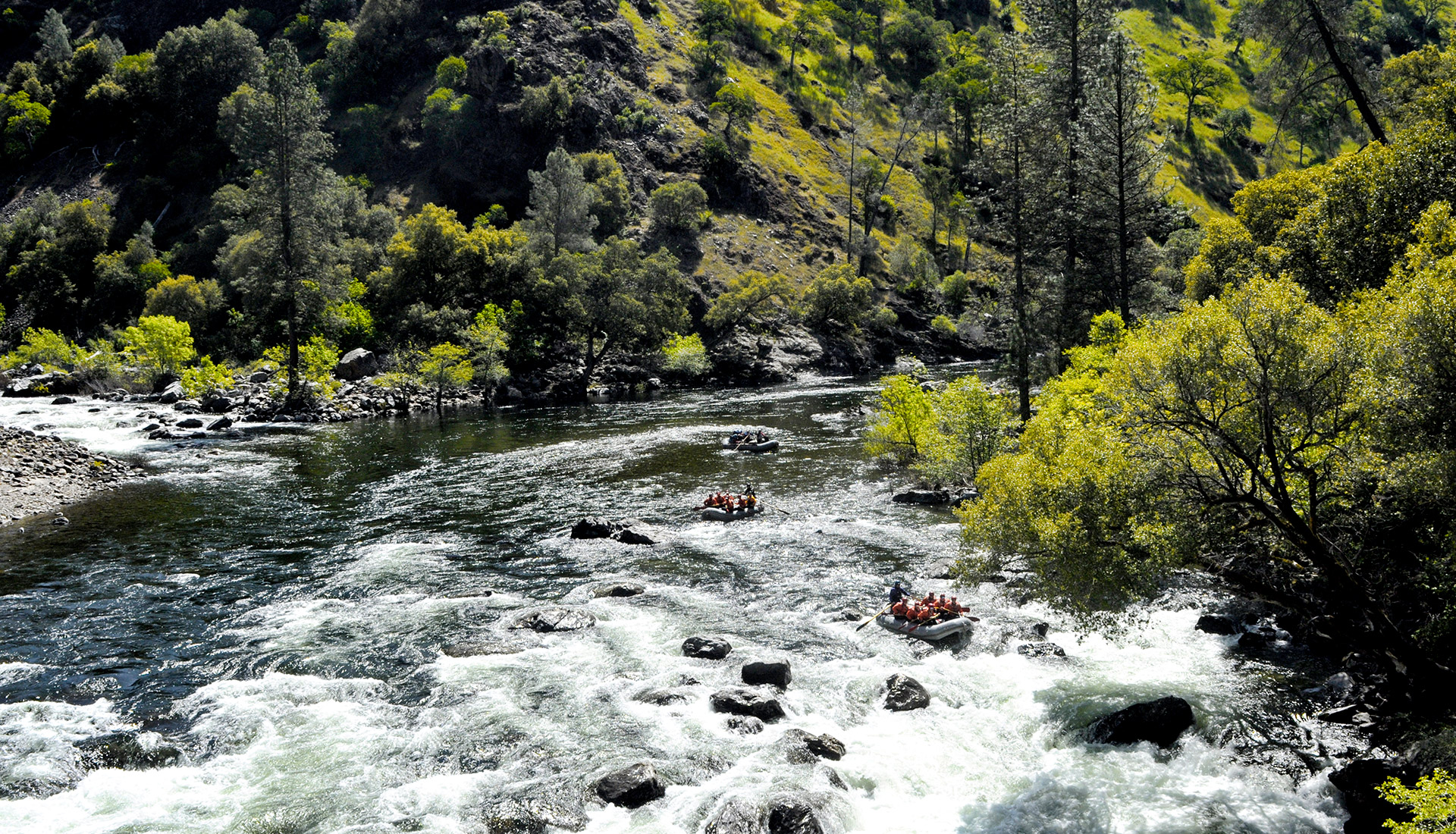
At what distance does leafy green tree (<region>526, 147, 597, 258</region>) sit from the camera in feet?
339

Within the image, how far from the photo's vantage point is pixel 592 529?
33.6m

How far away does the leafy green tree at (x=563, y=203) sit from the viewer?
103375mm

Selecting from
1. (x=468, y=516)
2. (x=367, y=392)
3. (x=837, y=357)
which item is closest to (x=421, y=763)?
(x=468, y=516)

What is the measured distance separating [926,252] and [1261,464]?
4748 inches

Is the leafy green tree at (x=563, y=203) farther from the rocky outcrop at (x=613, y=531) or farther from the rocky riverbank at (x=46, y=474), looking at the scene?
the rocky outcrop at (x=613, y=531)

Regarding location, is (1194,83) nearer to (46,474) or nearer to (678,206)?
(678,206)

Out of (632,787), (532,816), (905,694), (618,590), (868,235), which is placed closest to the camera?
(532,816)

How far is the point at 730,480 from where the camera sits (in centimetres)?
4309

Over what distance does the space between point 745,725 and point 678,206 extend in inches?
4205

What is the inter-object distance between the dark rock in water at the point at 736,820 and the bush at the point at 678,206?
109m

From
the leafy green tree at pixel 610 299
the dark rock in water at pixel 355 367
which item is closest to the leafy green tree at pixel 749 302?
the leafy green tree at pixel 610 299

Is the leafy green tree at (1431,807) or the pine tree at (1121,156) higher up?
the pine tree at (1121,156)

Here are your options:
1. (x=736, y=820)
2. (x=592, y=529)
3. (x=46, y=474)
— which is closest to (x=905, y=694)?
(x=736, y=820)

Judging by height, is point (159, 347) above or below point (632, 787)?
above
